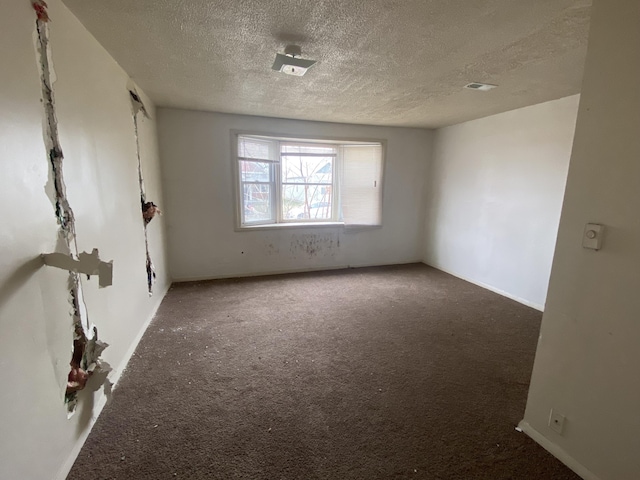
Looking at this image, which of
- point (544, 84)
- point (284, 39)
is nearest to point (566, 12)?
point (544, 84)

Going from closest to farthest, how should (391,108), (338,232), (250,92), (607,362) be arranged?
1. (607,362)
2. (250,92)
3. (391,108)
4. (338,232)

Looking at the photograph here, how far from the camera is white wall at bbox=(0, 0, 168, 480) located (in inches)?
39.5

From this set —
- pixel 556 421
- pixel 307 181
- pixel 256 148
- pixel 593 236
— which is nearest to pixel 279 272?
pixel 307 181

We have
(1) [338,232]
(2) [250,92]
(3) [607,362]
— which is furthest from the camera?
(1) [338,232]

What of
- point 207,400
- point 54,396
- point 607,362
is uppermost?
point 607,362

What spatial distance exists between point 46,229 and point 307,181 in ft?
11.1

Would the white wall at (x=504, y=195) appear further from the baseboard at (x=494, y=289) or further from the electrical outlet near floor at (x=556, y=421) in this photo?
the electrical outlet near floor at (x=556, y=421)

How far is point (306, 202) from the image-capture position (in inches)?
173

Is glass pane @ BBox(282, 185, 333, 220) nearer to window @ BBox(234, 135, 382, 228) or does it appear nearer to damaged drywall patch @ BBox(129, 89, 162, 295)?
window @ BBox(234, 135, 382, 228)

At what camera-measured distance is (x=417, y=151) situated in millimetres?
4570

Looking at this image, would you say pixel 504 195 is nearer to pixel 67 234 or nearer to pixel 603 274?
pixel 603 274

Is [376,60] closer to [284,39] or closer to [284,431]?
[284,39]

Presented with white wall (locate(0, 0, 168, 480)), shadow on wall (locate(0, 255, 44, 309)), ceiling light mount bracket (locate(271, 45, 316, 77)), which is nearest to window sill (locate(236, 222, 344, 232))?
white wall (locate(0, 0, 168, 480))

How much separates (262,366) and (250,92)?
245 centimetres
